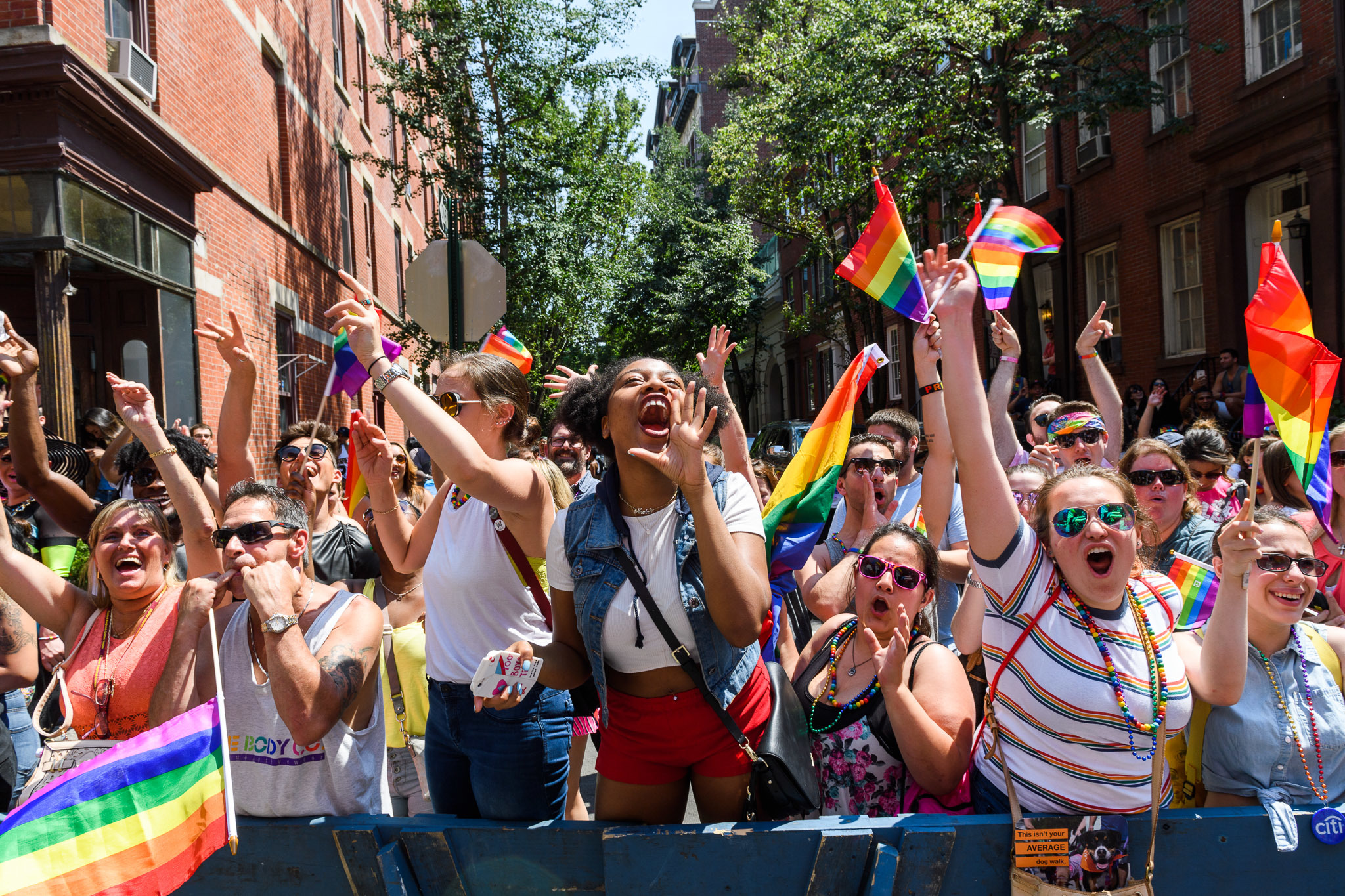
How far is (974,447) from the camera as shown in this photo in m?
2.46

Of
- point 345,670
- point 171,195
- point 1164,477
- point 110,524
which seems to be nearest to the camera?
point 345,670

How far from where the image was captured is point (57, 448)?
574cm

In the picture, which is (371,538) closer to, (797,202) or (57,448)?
(57,448)

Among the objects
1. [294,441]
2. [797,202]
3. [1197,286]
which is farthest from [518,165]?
[294,441]

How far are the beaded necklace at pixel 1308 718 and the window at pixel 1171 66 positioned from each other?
14.0 meters

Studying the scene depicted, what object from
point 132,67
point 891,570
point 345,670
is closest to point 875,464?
point 891,570

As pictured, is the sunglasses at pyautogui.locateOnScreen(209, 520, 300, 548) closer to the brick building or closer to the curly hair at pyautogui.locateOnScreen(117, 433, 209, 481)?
the curly hair at pyautogui.locateOnScreen(117, 433, 209, 481)

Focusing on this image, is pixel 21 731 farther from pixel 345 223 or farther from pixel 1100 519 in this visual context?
pixel 345 223

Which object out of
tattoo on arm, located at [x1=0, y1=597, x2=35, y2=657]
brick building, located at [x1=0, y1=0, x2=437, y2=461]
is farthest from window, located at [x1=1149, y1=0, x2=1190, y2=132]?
tattoo on arm, located at [x1=0, y1=597, x2=35, y2=657]

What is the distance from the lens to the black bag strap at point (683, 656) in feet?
8.05

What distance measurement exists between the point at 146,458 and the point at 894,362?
23.2 metres

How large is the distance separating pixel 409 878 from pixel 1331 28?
550 inches

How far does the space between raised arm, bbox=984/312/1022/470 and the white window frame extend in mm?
16119

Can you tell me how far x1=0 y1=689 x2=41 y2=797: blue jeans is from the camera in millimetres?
3861
